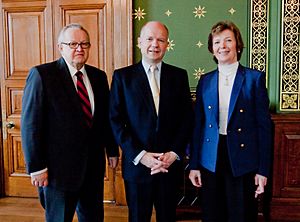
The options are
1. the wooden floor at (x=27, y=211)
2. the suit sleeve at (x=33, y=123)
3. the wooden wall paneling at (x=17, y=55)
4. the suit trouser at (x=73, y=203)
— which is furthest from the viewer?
the wooden wall paneling at (x=17, y=55)

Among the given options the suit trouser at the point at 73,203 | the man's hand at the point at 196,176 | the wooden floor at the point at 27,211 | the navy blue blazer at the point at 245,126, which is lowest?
the wooden floor at the point at 27,211

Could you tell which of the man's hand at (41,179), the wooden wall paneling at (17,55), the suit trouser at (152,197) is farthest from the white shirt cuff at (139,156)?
the wooden wall paneling at (17,55)

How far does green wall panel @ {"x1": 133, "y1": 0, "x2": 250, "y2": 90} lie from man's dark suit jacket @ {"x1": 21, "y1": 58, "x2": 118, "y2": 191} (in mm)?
1481

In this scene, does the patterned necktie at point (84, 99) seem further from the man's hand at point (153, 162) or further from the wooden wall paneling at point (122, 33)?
the wooden wall paneling at point (122, 33)

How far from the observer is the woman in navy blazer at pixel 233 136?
79.0 inches

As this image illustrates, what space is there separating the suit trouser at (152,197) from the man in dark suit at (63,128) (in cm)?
27

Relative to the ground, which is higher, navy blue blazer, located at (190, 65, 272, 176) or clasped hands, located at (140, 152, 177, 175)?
navy blue blazer, located at (190, 65, 272, 176)

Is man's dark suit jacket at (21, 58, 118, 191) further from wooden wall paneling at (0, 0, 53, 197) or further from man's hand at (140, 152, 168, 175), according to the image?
wooden wall paneling at (0, 0, 53, 197)

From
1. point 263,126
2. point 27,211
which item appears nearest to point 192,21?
point 263,126

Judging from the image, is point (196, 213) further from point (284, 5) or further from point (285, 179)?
point (284, 5)

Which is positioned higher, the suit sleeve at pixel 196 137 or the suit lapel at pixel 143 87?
the suit lapel at pixel 143 87

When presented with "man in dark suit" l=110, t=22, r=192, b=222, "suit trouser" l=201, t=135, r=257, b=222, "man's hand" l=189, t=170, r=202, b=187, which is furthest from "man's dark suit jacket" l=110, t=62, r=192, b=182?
"suit trouser" l=201, t=135, r=257, b=222

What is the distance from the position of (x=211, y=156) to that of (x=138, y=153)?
1.30 ft

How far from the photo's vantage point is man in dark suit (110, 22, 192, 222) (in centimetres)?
209
